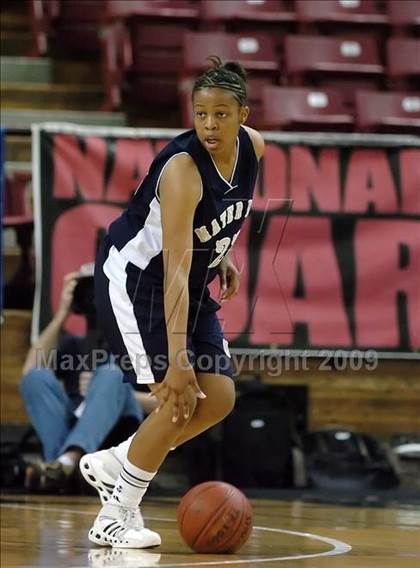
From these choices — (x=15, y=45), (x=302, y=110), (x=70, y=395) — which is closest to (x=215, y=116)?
(x=70, y=395)

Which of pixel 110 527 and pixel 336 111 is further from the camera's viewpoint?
pixel 336 111

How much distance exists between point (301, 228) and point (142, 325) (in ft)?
11.9

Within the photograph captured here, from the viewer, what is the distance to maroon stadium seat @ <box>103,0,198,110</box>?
921cm

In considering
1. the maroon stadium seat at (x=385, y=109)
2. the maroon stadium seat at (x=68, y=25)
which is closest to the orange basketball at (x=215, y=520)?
the maroon stadium seat at (x=385, y=109)

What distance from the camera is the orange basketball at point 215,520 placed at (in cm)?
394

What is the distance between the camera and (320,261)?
7488 millimetres

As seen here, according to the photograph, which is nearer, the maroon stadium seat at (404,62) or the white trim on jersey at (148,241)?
the white trim on jersey at (148,241)

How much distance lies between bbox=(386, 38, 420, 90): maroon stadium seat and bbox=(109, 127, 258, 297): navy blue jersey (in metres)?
5.28

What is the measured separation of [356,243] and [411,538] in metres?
3.16

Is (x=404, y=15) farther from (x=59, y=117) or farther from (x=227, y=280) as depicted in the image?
(x=227, y=280)

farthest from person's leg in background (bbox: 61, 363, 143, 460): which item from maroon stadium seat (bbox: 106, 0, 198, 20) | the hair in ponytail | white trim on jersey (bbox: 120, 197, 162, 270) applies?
maroon stadium seat (bbox: 106, 0, 198, 20)

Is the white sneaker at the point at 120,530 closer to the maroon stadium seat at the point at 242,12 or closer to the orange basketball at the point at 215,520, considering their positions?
the orange basketball at the point at 215,520

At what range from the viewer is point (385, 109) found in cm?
871

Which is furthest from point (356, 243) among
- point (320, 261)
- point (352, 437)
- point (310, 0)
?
point (310, 0)
